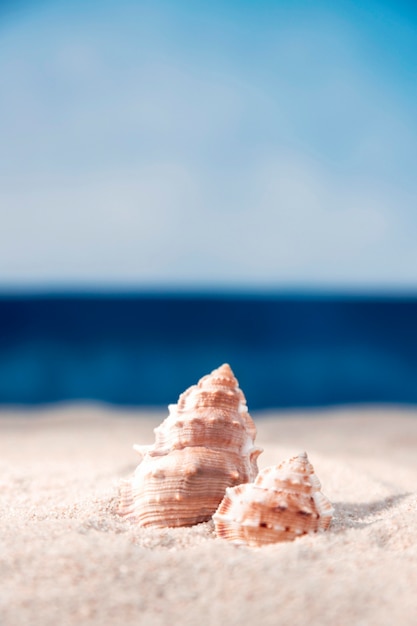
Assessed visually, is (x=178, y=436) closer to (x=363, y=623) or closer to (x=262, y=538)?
(x=262, y=538)

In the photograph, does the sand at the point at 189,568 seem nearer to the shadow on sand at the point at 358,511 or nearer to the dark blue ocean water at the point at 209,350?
the shadow on sand at the point at 358,511

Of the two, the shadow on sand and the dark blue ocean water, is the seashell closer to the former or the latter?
the shadow on sand

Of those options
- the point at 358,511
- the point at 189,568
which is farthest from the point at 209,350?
the point at 189,568

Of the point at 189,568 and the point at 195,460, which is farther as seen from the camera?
the point at 195,460

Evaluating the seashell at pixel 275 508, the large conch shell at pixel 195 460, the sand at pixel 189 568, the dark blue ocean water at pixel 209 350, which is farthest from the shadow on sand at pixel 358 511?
the dark blue ocean water at pixel 209 350

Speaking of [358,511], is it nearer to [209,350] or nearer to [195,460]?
[195,460]
